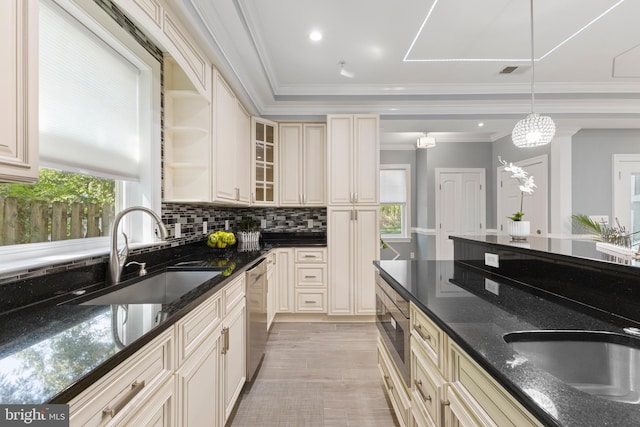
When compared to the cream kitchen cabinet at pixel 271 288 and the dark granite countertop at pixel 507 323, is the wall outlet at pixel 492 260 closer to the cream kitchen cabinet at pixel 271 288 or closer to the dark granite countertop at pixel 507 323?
the dark granite countertop at pixel 507 323

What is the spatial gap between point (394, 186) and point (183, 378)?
514cm

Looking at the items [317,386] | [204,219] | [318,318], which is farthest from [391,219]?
[317,386]

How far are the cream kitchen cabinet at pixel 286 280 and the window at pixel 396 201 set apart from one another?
269cm

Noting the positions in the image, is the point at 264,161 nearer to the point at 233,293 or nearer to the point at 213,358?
the point at 233,293

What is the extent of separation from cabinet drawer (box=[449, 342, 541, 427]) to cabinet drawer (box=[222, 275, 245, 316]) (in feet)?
4.00

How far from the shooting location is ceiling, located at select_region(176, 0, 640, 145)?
2264 millimetres

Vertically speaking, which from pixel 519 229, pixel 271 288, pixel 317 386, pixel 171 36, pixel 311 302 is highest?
pixel 171 36

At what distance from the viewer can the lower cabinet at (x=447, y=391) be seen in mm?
727

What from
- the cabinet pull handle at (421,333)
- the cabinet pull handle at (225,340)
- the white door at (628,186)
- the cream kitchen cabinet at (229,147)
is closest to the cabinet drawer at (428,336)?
the cabinet pull handle at (421,333)

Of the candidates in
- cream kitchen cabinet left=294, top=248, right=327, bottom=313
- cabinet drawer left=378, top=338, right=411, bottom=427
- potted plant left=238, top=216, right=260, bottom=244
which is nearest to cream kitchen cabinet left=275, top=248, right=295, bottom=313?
cream kitchen cabinet left=294, top=248, right=327, bottom=313

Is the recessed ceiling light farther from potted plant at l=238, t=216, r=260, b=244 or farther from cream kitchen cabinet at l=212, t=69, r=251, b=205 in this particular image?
potted plant at l=238, t=216, r=260, b=244

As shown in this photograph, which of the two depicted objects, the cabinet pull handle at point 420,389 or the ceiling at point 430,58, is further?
the ceiling at point 430,58

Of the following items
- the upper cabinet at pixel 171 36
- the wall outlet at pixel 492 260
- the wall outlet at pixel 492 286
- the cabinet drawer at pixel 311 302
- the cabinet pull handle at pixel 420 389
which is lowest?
the cabinet drawer at pixel 311 302

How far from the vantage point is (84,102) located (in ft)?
5.23
